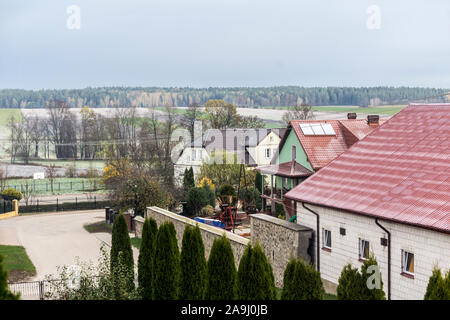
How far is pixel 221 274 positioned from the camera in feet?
41.2

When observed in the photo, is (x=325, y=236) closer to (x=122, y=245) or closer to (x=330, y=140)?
(x=122, y=245)

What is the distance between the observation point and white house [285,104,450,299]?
1423cm

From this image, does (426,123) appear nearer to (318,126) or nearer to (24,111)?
(318,126)

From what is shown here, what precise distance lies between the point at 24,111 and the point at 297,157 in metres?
102

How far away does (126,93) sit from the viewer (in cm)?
15112

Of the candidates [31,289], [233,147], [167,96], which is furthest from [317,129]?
[167,96]

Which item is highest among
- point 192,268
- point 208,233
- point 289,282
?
point 289,282

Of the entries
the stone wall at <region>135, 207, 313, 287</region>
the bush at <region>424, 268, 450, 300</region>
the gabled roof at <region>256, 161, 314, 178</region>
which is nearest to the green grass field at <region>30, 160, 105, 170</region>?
the gabled roof at <region>256, 161, 314, 178</region>

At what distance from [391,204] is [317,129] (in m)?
17.9

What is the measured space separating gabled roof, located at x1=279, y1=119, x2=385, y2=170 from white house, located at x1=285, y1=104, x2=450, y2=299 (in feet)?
37.3

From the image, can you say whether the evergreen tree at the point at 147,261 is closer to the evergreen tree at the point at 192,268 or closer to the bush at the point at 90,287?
the bush at the point at 90,287

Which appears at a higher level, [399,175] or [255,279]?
[399,175]

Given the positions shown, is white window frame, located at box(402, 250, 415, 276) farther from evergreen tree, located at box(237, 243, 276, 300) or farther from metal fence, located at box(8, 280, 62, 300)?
metal fence, located at box(8, 280, 62, 300)

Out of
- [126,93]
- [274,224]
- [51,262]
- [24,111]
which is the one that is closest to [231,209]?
[51,262]
